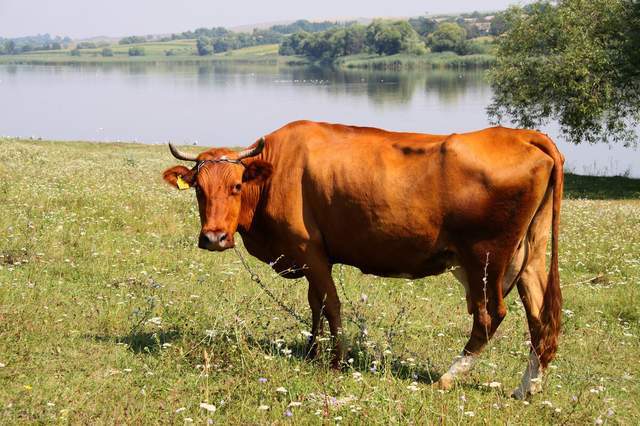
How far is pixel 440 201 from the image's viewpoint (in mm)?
6797

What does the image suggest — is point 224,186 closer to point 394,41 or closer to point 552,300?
point 552,300

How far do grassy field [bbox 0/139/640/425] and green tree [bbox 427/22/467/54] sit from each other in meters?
153

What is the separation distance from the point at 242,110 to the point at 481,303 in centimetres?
7046

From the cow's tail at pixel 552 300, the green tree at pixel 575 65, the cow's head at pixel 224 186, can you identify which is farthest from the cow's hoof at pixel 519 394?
the green tree at pixel 575 65

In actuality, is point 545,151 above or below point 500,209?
above

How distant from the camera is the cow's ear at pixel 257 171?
24.0 ft

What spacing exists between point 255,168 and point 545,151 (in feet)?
8.78

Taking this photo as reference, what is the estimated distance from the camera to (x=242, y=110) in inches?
2985

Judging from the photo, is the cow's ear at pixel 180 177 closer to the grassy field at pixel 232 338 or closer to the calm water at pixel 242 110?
the grassy field at pixel 232 338

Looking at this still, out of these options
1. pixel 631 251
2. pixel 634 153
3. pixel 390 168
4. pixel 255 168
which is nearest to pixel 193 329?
pixel 255 168

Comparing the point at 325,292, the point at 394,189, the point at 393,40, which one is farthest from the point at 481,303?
the point at 393,40

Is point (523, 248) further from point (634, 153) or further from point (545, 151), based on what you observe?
point (634, 153)

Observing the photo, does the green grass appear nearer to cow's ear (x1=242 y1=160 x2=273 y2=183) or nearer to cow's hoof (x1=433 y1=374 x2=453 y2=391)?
cow's ear (x1=242 y1=160 x2=273 y2=183)

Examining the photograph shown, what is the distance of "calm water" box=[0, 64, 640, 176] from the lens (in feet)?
176
